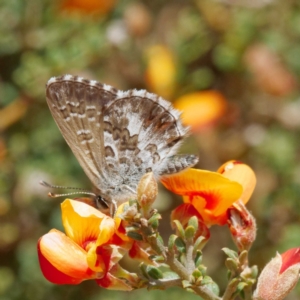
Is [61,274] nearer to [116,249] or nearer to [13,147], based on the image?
[116,249]

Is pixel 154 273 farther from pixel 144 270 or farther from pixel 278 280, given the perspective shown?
pixel 278 280

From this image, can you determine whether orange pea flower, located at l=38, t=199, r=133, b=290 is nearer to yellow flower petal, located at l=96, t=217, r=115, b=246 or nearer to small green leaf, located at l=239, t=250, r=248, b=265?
yellow flower petal, located at l=96, t=217, r=115, b=246

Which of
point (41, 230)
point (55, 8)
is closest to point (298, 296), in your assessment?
point (41, 230)

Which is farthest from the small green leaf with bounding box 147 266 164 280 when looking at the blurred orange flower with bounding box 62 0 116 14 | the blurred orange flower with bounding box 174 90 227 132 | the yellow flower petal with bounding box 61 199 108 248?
the blurred orange flower with bounding box 62 0 116 14

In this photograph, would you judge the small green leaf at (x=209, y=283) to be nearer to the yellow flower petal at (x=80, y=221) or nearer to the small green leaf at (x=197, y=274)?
the small green leaf at (x=197, y=274)

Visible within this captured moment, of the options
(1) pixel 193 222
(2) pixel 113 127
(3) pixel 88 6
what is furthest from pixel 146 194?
(3) pixel 88 6

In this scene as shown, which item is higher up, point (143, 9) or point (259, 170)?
point (143, 9)

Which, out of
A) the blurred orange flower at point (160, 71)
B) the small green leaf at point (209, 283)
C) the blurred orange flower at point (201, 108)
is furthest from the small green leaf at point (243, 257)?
the blurred orange flower at point (160, 71)
